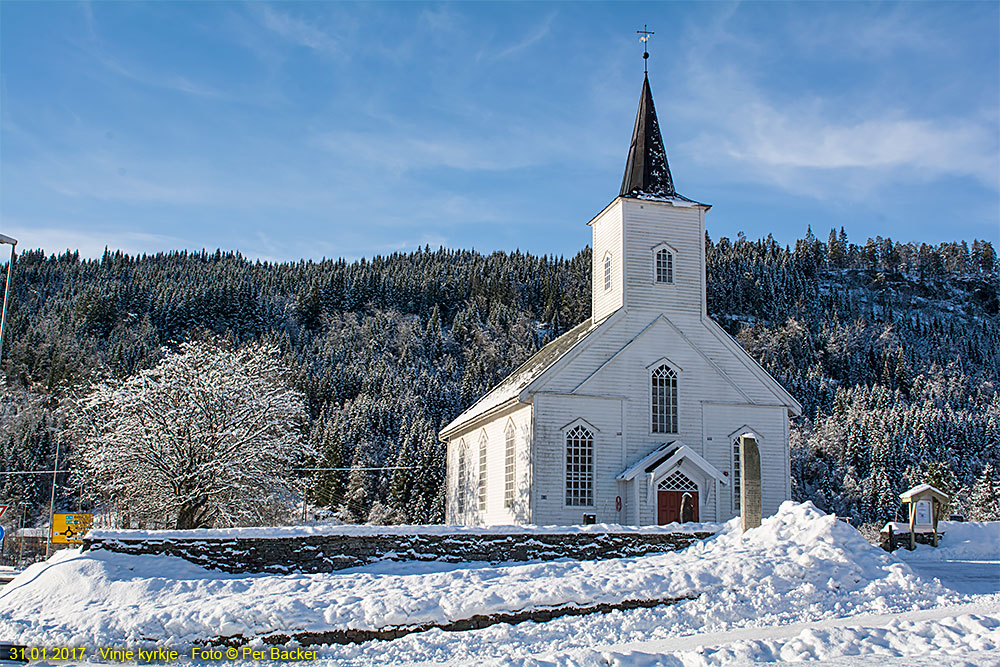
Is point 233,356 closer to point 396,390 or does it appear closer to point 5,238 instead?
point 5,238

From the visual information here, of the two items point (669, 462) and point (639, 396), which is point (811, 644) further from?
point (639, 396)

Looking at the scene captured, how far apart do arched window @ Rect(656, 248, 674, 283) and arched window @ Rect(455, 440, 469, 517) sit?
12029 mm

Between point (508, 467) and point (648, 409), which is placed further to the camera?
point (508, 467)

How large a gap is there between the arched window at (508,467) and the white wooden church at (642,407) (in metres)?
0.10

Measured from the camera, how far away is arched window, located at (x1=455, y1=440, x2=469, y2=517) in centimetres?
3722

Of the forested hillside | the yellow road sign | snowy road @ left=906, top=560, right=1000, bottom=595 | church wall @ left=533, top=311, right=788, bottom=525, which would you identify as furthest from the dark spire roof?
the forested hillside

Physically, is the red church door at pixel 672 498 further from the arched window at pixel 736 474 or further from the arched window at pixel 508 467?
the arched window at pixel 508 467

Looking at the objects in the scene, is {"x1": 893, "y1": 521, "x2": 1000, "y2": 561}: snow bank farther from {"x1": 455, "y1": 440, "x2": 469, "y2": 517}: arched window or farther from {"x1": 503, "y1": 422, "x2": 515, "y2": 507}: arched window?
{"x1": 455, "y1": 440, "x2": 469, "y2": 517}: arched window

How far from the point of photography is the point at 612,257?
3284 cm

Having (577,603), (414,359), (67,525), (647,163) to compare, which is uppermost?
(414,359)

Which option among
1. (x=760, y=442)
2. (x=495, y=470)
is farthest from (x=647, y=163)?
(x=495, y=470)

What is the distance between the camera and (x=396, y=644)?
12859 mm

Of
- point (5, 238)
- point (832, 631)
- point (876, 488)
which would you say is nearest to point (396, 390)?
point (876, 488)

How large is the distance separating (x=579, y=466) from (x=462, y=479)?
1081cm
